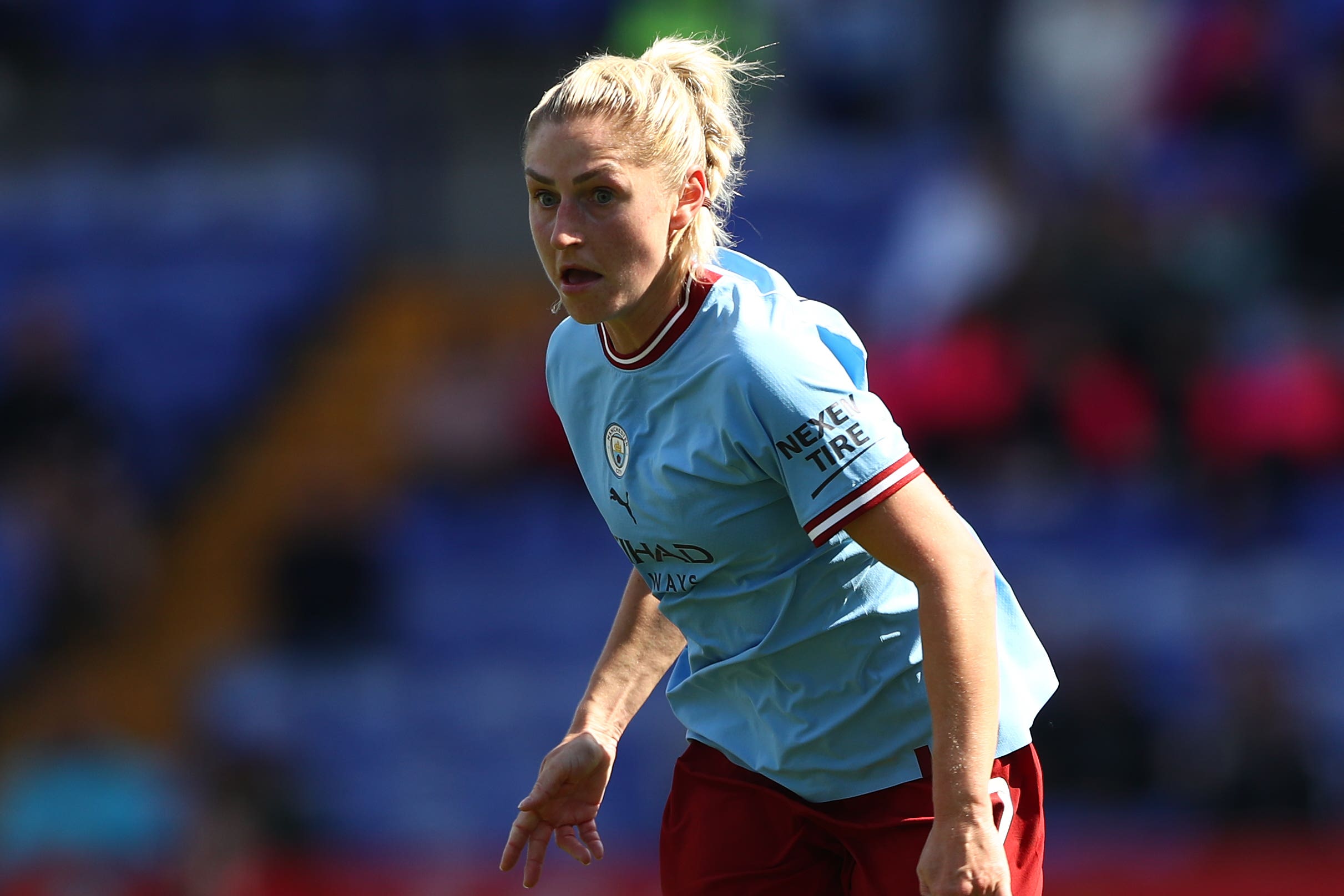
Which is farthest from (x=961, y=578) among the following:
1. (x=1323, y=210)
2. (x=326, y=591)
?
(x=1323, y=210)

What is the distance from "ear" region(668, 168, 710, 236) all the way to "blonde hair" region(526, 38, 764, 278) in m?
0.01

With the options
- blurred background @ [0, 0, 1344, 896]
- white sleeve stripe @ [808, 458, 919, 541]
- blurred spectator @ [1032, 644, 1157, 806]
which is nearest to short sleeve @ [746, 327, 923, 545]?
white sleeve stripe @ [808, 458, 919, 541]

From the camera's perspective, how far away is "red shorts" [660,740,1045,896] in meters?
2.87

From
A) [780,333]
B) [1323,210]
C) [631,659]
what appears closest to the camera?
[780,333]

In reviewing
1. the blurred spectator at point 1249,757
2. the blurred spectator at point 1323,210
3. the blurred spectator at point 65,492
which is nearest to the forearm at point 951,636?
the blurred spectator at point 1249,757

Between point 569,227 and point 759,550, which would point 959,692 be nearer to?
point 759,550

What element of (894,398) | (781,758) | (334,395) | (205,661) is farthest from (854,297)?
(781,758)

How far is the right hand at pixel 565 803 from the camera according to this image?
123 inches

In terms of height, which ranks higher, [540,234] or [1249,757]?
[540,234]

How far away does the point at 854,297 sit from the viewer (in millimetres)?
9281

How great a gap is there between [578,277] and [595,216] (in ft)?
0.35

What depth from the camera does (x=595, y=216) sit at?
2.78 metres

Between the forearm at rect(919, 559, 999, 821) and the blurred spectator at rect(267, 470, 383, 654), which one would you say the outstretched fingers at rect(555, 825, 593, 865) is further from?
the blurred spectator at rect(267, 470, 383, 654)

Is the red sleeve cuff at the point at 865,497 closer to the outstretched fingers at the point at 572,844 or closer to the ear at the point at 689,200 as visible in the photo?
the ear at the point at 689,200
